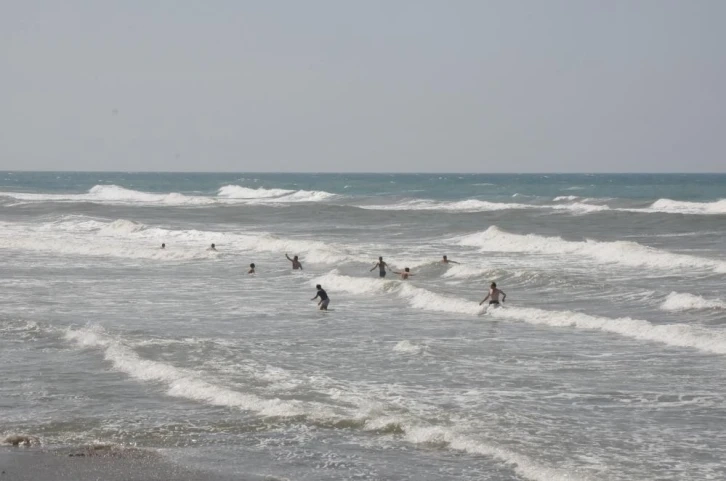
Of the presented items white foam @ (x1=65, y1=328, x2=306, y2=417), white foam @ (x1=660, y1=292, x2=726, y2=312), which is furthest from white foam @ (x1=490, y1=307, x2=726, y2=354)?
white foam @ (x1=65, y1=328, x2=306, y2=417)

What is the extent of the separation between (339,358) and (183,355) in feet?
9.87

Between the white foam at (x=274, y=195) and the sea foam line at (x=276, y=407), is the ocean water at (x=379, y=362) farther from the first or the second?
the white foam at (x=274, y=195)

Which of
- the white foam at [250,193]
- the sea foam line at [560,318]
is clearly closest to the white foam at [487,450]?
the sea foam line at [560,318]

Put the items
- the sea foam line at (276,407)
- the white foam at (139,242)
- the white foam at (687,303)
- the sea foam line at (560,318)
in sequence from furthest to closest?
the white foam at (139,242), the white foam at (687,303), the sea foam line at (560,318), the sea foam line at (276,407)

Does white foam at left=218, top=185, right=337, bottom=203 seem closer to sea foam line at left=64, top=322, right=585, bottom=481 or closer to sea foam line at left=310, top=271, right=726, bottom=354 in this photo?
sea foam line at left=310, top=271, right=726, bottom=354

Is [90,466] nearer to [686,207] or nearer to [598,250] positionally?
[598,250]

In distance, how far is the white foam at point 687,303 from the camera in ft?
77.3

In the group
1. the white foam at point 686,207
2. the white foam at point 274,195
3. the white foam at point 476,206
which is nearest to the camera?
the white foam at point 686,207

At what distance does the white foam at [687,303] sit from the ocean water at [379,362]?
0.08m

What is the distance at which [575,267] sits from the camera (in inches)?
1361

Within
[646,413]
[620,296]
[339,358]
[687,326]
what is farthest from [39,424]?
[620,296]

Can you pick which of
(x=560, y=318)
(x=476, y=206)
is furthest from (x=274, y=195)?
(x=560, y=318)

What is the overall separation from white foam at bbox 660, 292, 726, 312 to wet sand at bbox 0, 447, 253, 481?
1567 cm

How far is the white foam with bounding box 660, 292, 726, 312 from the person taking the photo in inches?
927
